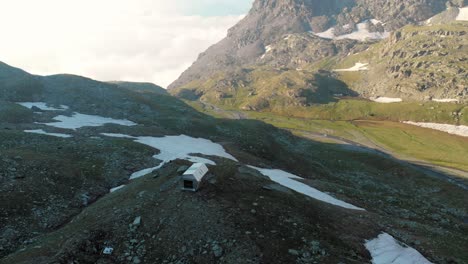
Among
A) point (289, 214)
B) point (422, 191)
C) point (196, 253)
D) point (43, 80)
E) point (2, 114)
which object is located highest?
point (43, 80)

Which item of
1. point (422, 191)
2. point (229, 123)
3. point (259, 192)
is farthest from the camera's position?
point (229, 123)

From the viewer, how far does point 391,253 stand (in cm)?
2761

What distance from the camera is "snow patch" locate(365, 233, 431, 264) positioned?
26.5m

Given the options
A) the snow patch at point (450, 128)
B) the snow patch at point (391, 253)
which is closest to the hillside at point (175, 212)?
the snow patch at point (391, 253)

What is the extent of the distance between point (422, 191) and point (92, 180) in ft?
231

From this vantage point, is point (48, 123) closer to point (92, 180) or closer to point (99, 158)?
point (99, 158)

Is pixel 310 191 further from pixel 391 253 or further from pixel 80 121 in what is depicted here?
pixel 80 121

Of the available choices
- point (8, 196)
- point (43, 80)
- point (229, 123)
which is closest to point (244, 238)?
point (8, 196)

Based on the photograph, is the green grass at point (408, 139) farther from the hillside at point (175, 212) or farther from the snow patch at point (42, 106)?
the snow patch at point (42, 106)

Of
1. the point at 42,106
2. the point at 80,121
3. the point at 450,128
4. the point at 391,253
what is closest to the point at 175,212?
the point at 391,253

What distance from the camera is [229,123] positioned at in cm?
10175

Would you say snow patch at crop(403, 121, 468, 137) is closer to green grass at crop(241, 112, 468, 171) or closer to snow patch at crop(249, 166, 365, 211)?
green grass at crop(241, 112, 468, 171)

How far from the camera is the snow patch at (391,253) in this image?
26.5m

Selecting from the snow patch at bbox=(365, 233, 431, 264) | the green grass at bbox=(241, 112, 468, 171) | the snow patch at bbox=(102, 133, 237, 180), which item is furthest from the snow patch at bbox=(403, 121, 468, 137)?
the snow patch at bbox=(365, 233, 431, 264)
